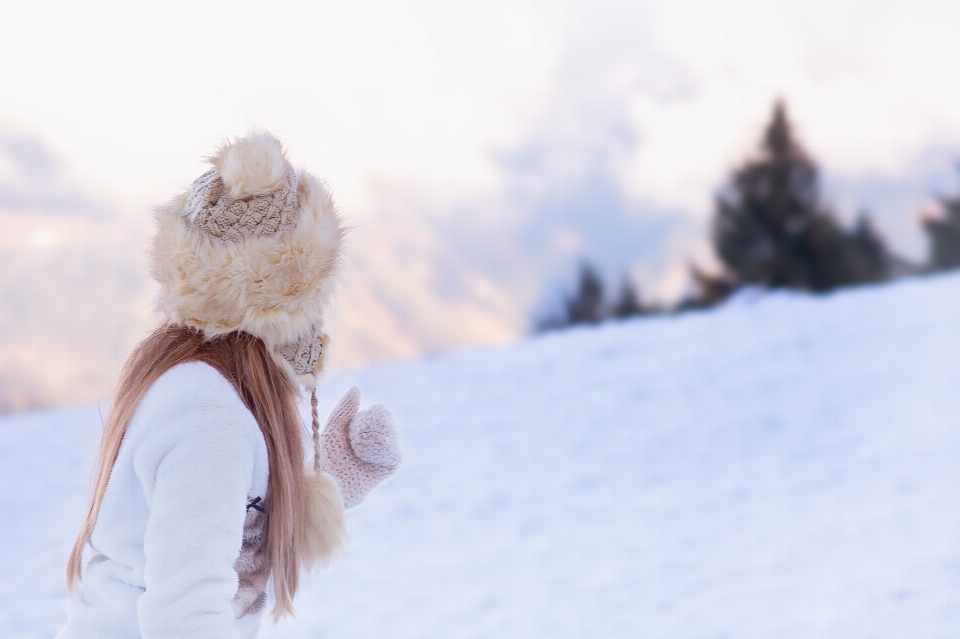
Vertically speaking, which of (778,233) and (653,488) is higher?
(778,233)

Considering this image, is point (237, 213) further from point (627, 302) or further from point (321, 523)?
point (627, 302)

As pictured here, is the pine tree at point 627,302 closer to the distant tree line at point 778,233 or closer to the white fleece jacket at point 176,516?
the distant tree line at point 778,233

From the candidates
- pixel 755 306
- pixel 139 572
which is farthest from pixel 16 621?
pixel 755 306

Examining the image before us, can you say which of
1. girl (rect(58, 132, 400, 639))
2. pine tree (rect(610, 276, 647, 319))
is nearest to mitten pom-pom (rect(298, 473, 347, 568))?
girl (rect(58, 132, 400, 639))

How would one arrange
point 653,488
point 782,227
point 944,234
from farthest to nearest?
point 944,234 < point 782,227 < point 653,488

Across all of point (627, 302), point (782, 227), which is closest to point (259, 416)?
point (782, 227)

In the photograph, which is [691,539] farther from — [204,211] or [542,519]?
[204,211]

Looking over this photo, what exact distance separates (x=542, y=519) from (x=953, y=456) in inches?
119

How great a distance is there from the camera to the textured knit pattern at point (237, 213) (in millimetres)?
1704

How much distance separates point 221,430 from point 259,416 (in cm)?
16

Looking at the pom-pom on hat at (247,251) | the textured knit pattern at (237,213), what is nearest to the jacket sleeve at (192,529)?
the pom-pom on hat at (247,251)

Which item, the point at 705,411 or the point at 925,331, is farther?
the point at 925,331

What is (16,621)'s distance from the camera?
503 cm

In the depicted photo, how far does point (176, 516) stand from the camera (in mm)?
1415
